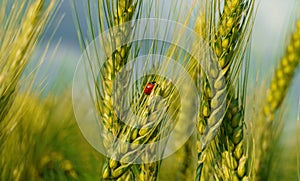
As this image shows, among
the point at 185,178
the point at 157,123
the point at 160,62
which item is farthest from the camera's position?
the point at 185,178

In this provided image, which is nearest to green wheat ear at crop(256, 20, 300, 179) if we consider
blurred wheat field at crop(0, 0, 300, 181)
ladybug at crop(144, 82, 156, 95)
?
blurred wheat field at crop(0, 0, 300, 181)

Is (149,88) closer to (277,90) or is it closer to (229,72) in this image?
(229,72)

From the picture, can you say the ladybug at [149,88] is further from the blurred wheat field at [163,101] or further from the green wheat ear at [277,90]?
the green wheat ear at [277,90]

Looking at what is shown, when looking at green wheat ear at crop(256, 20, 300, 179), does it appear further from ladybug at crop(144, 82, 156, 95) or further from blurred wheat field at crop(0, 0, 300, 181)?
ladybug at crop(144, 82, 156, 95)

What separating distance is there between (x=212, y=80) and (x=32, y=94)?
2.05 ft

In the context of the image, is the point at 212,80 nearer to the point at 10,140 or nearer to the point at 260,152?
the point at 260,152

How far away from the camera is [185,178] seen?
153 centimetres

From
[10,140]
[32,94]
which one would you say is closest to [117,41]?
[32,94]

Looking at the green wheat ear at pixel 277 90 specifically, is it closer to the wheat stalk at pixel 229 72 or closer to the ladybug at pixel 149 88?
the wheat stalk at pixel 229 72

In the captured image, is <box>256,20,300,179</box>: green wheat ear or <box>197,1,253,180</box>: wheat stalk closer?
<box>197,1,253,180</box>: wheat stalk

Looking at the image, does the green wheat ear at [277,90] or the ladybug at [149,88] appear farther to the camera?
the green wheat ear at [277,90]

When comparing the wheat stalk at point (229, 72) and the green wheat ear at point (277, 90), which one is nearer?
the wheat stalk at point (229, 72)

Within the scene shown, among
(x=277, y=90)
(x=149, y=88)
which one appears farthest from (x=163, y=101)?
(x=277, y=90)

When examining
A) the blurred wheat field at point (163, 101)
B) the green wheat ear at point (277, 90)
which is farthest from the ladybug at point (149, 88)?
the green wheat ear at point (277, 90)
